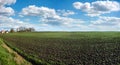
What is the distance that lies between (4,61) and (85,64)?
807cm

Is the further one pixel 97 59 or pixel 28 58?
pixel 28 58

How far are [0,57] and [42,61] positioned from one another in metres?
5.23

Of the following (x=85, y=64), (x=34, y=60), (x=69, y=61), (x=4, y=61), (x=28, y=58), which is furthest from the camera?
(x=28, y=58)

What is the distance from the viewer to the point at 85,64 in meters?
24.1

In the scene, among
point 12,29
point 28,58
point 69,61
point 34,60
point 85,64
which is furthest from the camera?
point 12,29

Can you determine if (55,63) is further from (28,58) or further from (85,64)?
(28,58)

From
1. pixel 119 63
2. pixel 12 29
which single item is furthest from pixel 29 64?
pixel 12 29

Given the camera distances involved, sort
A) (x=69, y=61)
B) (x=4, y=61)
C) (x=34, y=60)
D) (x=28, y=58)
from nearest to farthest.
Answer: (x=4, y=61), (x=69, y=61), (x=34, y=60), (x=28, y=58)

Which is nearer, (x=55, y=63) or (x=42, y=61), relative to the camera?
(x=55, y=63)

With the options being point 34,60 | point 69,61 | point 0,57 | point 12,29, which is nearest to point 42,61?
point 34,60

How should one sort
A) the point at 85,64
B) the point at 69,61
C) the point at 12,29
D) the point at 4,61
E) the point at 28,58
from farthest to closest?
1. the point at 12,29
2. the point at 28,58
3. the point at 69,61
4. the point at 85,64
5. the point at 4,61

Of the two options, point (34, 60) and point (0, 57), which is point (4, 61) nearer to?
point (0, 57)

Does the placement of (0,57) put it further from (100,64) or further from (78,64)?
(100,64)

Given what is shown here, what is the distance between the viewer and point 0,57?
23.6m
